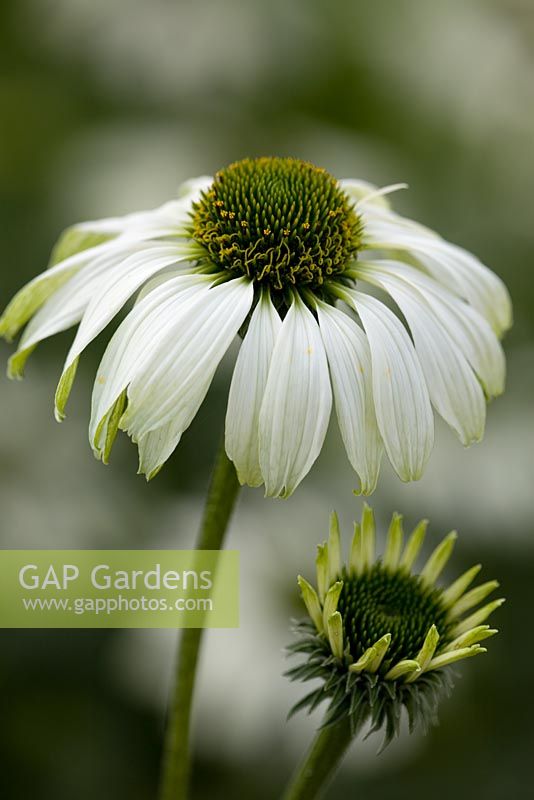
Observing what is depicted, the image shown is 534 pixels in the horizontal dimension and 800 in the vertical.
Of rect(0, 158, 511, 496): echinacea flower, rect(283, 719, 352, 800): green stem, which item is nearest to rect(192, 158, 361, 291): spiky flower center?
rect(0, 158, 511, 496): echinacea flower

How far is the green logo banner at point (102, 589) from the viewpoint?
2.04 ft

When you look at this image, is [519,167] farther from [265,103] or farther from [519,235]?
[265,103]

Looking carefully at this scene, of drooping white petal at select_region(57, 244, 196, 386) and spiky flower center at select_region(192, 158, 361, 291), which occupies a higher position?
spiky flower center at select_region(192, 158, 361, 291)

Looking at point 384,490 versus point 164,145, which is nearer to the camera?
point 384,490

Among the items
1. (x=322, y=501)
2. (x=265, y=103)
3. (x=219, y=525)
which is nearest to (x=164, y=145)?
(x=265, y=103)

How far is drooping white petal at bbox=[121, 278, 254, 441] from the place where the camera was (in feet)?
1.62

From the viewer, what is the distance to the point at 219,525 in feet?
1.88

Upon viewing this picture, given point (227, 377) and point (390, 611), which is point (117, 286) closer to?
point (390, 611)

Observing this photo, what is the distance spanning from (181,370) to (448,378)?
0.52ft

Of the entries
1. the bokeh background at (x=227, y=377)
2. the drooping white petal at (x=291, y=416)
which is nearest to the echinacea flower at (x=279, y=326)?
the drooping white petal at (x=291, y=416)

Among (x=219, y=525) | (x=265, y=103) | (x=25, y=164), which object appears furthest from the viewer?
(x=265, y=103)

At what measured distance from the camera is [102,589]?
67cm

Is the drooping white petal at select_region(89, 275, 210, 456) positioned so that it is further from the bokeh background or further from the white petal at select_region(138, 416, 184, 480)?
the bokeh background

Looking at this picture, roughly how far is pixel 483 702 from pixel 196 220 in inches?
34.9
